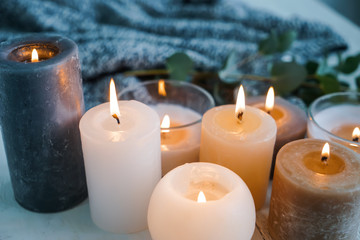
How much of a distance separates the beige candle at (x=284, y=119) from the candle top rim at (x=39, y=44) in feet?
1.00

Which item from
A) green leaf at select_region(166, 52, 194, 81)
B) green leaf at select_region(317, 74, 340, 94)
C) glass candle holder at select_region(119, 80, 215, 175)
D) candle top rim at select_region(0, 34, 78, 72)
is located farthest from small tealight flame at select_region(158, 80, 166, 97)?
green leaf at select_region(317, 74, 340, 94)

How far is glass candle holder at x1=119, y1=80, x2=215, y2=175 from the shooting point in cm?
65

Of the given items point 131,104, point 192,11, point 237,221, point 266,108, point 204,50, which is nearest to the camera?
point 237,221

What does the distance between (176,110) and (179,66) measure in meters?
0.14

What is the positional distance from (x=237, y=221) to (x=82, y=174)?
24 cm

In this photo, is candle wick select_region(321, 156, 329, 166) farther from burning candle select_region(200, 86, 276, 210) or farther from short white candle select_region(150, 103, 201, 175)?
short white candle select_region(150, 103, 201, 175)

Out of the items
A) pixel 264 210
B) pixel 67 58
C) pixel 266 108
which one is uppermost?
pixel 67 58

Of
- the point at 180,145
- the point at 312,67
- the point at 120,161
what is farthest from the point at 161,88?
the point at 312,67

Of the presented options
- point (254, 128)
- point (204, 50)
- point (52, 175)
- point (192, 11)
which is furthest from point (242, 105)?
point (192, 11)

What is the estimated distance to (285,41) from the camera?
39.2 inches

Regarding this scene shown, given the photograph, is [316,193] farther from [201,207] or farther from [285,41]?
[285,41]

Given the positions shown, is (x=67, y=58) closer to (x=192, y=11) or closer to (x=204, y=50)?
(x=204, y=50)

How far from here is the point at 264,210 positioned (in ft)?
2.12

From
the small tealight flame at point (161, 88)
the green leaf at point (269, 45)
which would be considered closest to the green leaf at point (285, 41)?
the green leaf at point (269, 45)
